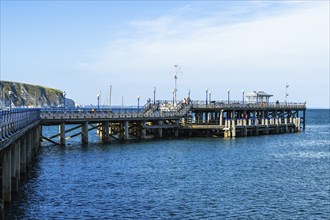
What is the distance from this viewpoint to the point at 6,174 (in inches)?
1182

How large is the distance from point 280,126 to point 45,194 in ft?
244

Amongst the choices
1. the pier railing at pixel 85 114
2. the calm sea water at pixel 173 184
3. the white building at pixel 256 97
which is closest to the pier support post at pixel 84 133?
the pier railing at pixel 85 114

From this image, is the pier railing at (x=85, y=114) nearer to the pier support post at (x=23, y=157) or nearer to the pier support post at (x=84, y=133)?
the pier support post at (x=84, y=133)

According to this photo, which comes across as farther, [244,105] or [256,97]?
[256,97]

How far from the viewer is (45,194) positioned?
35.9 m

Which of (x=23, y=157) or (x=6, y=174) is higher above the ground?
(x=6, y=174)

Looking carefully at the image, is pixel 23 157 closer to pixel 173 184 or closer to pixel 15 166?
pixel 15 166

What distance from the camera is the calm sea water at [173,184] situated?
31953 mm

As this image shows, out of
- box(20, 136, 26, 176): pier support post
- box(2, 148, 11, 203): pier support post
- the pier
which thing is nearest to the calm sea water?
box(2, 148, 11, 203): pier support post

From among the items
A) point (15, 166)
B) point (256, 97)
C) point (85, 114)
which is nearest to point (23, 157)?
point (15, 166)

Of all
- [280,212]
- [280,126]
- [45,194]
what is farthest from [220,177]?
[280,126]

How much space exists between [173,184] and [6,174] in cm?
1478

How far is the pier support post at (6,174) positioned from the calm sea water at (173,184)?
A: 1.03 metres

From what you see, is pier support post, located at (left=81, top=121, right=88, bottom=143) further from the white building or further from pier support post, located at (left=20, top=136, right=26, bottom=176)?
the white building
